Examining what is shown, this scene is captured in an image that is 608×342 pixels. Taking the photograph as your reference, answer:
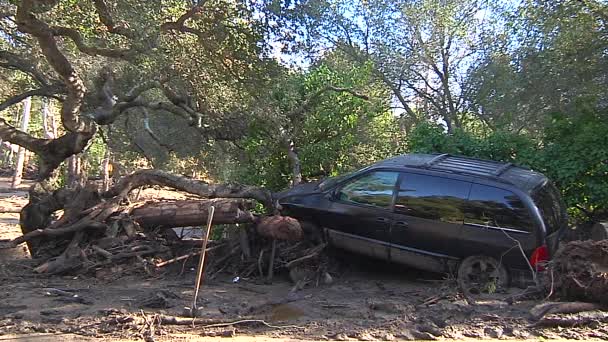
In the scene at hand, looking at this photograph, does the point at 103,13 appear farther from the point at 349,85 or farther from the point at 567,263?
the point at 567,263

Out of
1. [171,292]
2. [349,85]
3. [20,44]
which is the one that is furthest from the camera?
[20,44]

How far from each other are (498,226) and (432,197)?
891mm

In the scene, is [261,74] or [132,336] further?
[261,74]

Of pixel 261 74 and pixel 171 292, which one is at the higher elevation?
pixel 261 74

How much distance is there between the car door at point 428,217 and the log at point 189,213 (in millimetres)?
2061

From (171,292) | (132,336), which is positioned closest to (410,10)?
(171,292)

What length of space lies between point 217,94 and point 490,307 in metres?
8.91

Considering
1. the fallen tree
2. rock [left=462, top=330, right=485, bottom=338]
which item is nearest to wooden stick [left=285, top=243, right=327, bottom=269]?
the fallen tree

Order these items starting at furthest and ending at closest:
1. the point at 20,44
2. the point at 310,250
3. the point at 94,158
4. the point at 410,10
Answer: the point at 94,158 < the point at 410,10 < the point at 20,44 < the point at 310,250

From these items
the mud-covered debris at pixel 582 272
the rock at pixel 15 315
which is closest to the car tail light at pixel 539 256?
the mud-covered debris at pixel 582 272

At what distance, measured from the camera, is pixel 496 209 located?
24.7ft

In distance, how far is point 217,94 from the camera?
13.6 metres

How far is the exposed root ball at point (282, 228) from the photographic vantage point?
784cm

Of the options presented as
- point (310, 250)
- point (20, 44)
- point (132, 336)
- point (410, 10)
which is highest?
point (410, 10)
